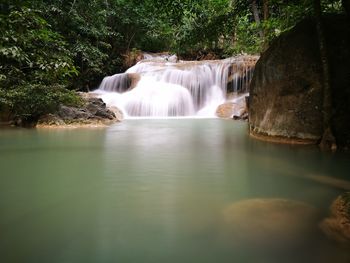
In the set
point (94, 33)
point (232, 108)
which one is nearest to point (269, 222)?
point (232, 108)

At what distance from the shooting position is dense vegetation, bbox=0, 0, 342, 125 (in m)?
3.57

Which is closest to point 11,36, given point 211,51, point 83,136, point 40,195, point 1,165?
point 40,195

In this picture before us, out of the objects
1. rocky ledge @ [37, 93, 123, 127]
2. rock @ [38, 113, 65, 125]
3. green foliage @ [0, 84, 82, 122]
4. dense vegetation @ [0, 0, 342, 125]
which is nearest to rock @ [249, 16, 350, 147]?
dense vegetation @ [0, 0, 342, 125]

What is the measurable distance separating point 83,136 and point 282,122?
16.5 feet

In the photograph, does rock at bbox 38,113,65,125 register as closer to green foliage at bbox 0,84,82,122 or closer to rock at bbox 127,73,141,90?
green foliage at bbox 0,84,82,122

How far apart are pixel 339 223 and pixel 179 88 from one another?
15280 millimetres

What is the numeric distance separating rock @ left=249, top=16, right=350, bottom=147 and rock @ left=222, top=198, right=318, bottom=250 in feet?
12.2

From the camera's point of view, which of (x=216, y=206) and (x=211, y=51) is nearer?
(x=216, y=206)

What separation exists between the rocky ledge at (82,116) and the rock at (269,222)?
9445 millimetres

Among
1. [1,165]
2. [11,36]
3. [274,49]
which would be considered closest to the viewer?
[11,36]

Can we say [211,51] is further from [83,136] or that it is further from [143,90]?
[83,136]

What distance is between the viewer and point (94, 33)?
1880 centimetres

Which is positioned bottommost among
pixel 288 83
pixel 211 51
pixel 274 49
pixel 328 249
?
pixel 328 249

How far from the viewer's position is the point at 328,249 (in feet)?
8.39
